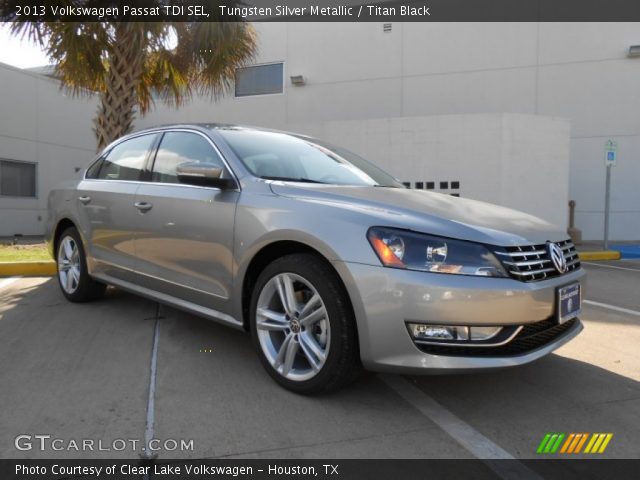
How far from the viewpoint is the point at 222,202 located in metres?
3.22

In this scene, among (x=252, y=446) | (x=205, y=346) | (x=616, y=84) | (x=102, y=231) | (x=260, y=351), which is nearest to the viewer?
(x=252, y=446)

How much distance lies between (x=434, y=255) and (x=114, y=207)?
2816 mm

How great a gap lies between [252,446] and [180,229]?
1650 mm

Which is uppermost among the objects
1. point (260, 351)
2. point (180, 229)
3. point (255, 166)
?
point (255, 166)

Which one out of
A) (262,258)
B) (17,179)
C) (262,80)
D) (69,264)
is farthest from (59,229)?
(262,80)

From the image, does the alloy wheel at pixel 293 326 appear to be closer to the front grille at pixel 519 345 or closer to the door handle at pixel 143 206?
the front grille at pixel 519 345

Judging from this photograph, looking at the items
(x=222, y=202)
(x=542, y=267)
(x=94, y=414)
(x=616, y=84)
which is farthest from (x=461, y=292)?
(x=616, y=84)

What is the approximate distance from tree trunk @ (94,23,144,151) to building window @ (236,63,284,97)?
787 centimetres

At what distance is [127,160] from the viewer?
435 centimetres

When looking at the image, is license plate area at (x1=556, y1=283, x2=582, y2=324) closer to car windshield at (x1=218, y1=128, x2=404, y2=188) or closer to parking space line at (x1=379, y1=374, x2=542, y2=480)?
parking space line at (x1=379, y1=374, x2=542, y2=480)

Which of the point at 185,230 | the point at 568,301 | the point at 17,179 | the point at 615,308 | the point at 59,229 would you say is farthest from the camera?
the point at 17,179

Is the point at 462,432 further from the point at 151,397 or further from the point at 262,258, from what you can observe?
the point at 151,397

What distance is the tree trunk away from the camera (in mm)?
8125

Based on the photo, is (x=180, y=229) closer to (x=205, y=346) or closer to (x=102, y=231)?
(x=205, y=346)
